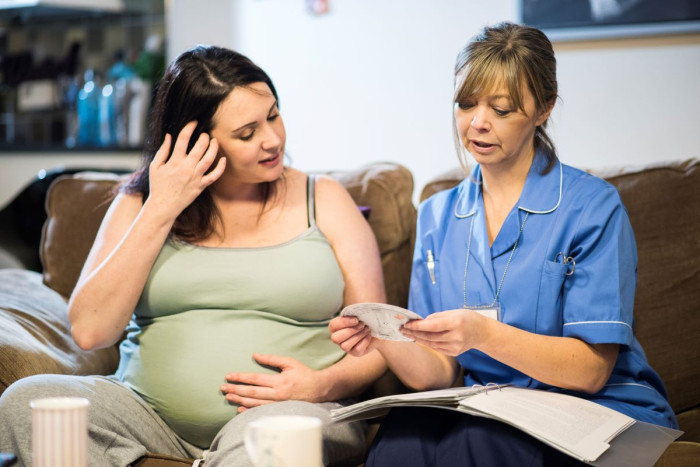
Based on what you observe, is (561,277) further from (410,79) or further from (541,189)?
(410,79)

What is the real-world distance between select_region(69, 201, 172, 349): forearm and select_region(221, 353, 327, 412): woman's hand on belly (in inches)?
11.0

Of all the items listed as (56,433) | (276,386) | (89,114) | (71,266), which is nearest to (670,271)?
(276,386)

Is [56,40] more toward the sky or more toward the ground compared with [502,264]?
more toward the sky

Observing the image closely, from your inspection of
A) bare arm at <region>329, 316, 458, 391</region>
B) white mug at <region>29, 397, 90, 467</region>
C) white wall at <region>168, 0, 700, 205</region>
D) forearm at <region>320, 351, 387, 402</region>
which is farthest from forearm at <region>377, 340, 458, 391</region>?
white wall at <region>168, 0, 700, 205</region>

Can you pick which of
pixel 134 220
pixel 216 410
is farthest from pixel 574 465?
pixel 134 220

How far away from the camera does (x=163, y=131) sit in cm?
179

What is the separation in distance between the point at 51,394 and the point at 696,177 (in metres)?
1.53

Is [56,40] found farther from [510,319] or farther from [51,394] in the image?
[510,319]

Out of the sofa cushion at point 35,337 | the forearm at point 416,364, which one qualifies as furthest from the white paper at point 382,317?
the sofa cushion at point 35,337

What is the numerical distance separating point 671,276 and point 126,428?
128 centimetres

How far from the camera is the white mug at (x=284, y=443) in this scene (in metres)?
0.93

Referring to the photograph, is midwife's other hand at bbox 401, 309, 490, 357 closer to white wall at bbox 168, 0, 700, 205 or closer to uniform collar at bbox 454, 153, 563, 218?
uniform collar at bbox 454, 153, 563, 218

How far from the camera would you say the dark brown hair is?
5.55 feet

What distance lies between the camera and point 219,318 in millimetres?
1656
